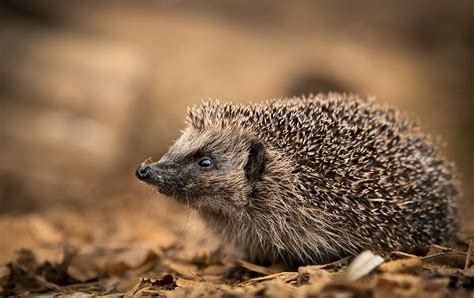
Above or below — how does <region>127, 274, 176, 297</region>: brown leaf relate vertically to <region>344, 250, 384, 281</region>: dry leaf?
below

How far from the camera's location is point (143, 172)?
4.86 meters

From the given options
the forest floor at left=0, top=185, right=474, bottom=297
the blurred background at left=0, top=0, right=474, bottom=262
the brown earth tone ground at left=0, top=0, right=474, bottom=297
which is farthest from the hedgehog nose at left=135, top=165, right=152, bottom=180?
the blurred background at left=0, top=0, right=474, bottom=262

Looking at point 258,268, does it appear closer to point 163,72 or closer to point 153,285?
point 153,285

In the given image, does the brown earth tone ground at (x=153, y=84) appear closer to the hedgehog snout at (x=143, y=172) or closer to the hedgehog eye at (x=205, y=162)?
the hedgehog eye at (x=205, y=162)

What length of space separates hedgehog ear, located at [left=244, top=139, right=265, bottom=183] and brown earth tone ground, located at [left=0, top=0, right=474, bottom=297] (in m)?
0.87

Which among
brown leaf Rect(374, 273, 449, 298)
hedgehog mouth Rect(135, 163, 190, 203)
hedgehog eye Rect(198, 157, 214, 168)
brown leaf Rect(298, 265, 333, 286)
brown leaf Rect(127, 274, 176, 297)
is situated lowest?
brown leaf Rect(127, 274, 176, 297)

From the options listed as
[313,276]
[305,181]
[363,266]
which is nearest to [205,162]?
→ [305,181]

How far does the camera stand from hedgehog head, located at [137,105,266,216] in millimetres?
5027

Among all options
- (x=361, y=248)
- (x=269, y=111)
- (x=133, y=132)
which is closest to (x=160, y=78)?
(x=133, y=132)

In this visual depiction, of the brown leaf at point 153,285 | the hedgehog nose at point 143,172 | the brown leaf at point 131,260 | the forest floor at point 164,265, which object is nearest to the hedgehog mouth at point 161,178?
the hedgehog nose at point 143,172

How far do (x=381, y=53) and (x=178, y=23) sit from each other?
433 cm

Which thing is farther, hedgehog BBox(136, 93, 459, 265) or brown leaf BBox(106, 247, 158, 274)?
brown leaf BBox(106, 247, 158, 274)

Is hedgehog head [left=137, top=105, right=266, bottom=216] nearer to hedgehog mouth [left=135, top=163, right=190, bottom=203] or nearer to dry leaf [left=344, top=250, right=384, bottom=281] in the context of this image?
hedgehog mouth [left=135, top=163, right=190, bottom=203]

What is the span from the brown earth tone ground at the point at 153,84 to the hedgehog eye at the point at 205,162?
796 millimetres
